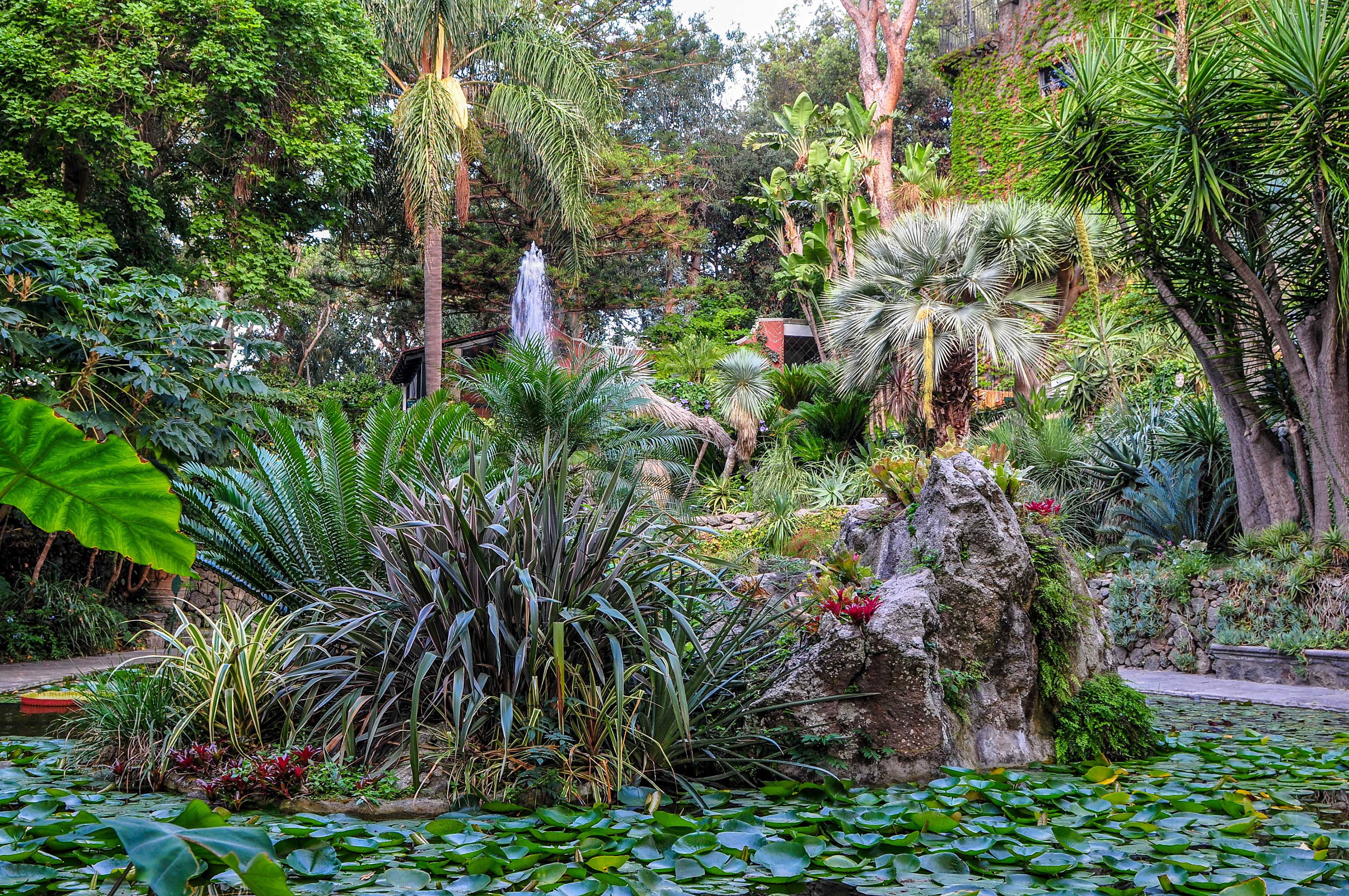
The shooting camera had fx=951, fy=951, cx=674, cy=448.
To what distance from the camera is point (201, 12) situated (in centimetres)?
1149

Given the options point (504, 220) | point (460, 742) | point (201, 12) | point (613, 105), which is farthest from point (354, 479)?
point (504, 220)

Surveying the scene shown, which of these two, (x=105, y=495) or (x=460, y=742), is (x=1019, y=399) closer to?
(x=460, y=742)

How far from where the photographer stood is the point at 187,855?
1087 mm

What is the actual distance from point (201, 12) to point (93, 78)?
64.1 inches

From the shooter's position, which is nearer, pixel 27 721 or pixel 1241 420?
pixel 27 721

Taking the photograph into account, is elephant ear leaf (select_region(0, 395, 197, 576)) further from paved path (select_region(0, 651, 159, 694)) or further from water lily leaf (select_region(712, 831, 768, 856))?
paved path (select_region(0, 651, 159, 694))

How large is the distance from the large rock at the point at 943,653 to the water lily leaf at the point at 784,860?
1.32m

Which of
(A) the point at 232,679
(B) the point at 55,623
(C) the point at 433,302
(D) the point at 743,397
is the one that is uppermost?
(C) the point at 433,302

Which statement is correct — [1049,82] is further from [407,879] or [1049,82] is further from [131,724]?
[407,879]

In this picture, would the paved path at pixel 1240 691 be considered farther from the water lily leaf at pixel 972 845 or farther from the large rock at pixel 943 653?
the water lily leaf at pixel 972 845

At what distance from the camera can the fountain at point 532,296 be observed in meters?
21.5

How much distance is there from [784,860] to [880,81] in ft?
74.1

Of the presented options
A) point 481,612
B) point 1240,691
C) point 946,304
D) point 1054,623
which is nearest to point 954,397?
point 946,304

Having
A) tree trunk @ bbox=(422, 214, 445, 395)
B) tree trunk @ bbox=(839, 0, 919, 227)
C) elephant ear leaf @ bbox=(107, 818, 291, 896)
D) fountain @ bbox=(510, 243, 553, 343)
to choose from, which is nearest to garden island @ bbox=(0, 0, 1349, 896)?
elephant ear leaf @ bbox=(107, 818, 291, 896)
